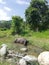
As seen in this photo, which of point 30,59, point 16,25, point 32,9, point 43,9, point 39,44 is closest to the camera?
point 30,59

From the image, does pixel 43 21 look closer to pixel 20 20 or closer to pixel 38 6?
pixel 38 6

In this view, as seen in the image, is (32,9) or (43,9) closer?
(32,9)

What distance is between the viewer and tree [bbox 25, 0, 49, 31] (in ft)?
156

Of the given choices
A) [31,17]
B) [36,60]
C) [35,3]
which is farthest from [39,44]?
[35,3]

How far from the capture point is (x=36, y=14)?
47.4 metres

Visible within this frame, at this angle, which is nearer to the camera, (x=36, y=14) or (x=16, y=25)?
(x=16, y=25)

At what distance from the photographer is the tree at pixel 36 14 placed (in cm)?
4746

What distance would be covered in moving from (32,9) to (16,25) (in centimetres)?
704

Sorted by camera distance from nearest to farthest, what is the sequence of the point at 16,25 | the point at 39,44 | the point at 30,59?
the point at 30,59
the point at 39,44
the point at 16,25

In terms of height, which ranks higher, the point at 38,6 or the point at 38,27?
the point at 38,6

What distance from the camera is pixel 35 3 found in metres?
49.7

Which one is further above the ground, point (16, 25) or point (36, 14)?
point (36, 14)

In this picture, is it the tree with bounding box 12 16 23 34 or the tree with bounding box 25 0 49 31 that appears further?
the tree with bounding box 25 0 49 31

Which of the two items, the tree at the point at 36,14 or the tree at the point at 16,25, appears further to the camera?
the tree at the point at 36,14
